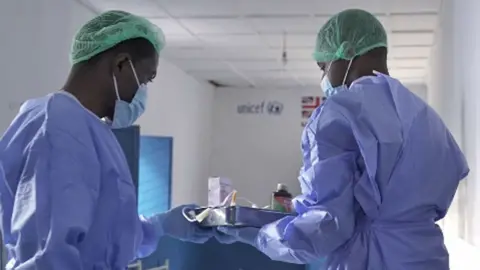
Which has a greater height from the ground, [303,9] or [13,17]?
[303,9]

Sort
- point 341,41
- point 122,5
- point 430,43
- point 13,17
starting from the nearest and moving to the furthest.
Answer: point 341,41 < point 13,17 < point 122,5 < point 430,43

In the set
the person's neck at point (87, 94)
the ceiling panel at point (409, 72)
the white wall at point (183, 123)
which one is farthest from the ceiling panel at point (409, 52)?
the person's neck at point (87, 94)

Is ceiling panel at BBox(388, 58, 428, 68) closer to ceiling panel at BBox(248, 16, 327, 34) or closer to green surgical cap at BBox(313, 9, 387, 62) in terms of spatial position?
ceiling panel at BBox(248, 16, 327, 34)

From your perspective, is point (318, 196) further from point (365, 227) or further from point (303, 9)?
point (303, 9)

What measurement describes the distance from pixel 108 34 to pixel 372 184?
2.32 ft

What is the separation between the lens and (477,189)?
7.86ft

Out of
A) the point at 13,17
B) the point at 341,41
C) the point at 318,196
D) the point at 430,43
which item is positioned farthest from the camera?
the point at 430,43

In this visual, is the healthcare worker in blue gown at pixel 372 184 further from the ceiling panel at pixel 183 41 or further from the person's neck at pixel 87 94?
the ceiling panel at pixel 183 41

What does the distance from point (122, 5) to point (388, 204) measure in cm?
309

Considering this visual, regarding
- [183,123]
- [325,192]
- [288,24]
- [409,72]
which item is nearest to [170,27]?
[288,24]

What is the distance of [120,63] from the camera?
157 cm

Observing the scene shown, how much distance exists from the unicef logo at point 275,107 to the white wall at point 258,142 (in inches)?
1.7

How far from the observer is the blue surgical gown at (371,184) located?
5.32 ft

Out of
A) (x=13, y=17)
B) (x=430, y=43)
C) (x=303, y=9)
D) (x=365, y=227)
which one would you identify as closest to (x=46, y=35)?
(x=13, y=17)
